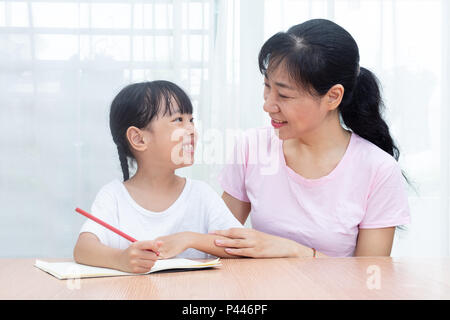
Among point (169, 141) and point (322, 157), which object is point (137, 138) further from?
point (322, 157)

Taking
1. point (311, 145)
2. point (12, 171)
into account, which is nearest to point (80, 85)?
point (12, 171)

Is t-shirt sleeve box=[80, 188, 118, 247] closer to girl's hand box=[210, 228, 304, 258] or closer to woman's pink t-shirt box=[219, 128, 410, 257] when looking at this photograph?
girl's hand box=[210, 228, 304, 258]

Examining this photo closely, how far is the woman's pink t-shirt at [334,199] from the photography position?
1.37m

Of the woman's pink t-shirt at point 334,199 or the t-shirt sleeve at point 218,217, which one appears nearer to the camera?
the t-shirt sleeve at point 218,217

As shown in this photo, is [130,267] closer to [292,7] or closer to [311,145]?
[311,145]

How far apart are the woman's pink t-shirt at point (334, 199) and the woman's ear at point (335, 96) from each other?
0.45ft

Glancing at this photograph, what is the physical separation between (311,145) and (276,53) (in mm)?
295

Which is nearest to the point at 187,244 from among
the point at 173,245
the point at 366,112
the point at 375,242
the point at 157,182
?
the point at 173,245

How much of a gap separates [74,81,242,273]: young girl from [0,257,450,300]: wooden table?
0.24 metres

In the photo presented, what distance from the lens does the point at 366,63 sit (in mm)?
2297

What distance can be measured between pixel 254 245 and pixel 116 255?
307 mm

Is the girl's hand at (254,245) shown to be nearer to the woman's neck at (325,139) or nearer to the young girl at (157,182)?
the young girl at (157,182)

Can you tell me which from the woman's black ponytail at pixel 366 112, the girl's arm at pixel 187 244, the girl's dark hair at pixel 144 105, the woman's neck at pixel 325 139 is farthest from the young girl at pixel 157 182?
the woman's black ponytail at pixel 366 112

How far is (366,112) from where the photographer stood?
1.47 metres
